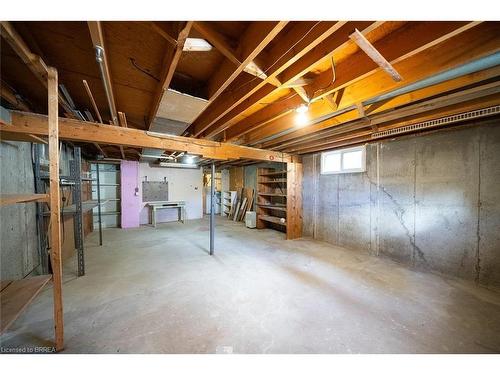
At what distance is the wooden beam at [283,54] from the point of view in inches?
42.2

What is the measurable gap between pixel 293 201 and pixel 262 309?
3.15 meters

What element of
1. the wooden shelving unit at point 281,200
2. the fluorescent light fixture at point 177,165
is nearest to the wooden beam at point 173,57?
the wooden shelving unit at point 281,200

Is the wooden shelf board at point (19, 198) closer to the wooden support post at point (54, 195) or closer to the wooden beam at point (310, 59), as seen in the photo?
the wooden support post at point (54, 195)

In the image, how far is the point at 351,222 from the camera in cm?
396

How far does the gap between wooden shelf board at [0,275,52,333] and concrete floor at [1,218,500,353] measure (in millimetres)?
527

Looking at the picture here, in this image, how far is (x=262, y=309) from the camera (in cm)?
193

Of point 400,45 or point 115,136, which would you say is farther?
point 115,136

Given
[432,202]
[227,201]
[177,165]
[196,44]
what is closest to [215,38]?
[196,44]

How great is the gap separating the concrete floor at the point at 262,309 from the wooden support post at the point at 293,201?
1.38 metres

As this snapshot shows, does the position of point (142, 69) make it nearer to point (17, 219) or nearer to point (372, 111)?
point (17, 219)

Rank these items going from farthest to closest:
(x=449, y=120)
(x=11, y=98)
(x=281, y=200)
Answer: (x=281, y=200)
(x=449, y=120)
(x=11, y=98)

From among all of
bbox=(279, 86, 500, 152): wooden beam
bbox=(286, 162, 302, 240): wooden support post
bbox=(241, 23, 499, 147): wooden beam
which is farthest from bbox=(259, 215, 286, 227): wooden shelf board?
bbox=(241, 23, 499, 147): wooden beam
